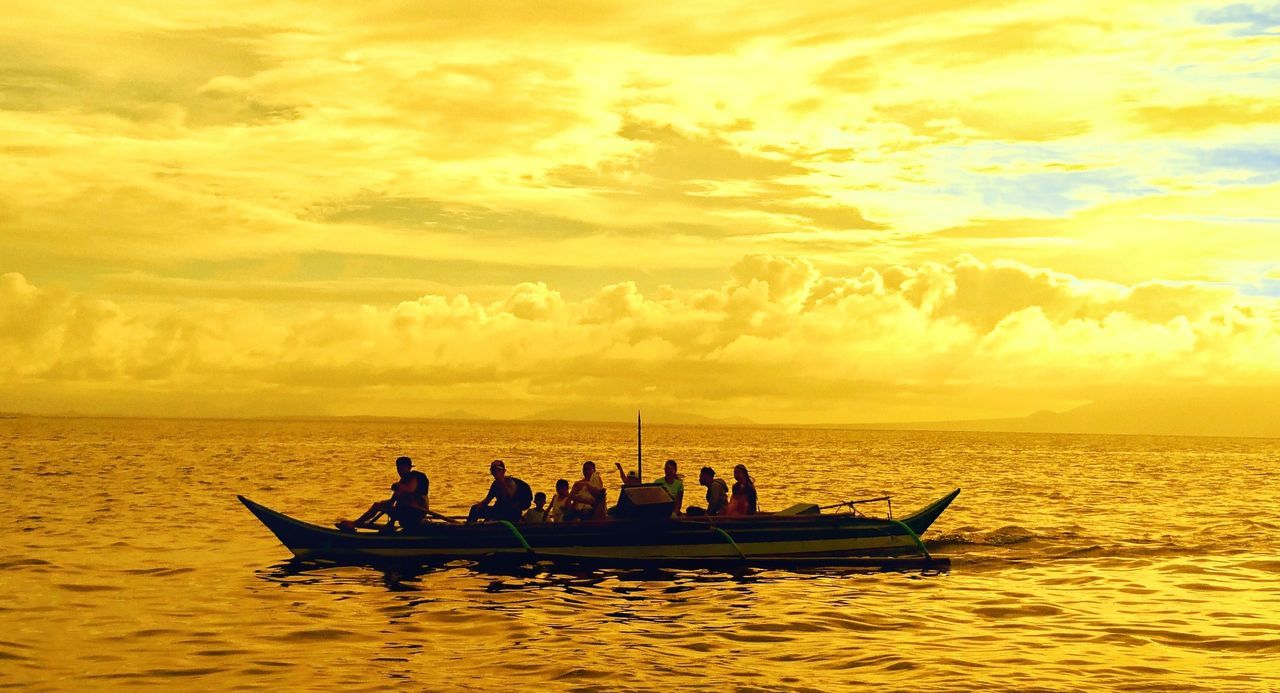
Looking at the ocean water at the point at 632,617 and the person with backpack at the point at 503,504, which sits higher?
the person with backpack at the point at 503,504

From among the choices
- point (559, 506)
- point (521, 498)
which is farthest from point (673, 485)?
point (521, 498)

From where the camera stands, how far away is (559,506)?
26.6 metres

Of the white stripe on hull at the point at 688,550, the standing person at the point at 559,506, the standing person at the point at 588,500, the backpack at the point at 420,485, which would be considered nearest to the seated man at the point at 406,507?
the backpack at the point at 420,485

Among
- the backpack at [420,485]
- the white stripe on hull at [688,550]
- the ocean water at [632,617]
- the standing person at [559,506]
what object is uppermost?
the backpack at [420,485]

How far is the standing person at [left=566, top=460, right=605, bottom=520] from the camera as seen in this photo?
26344 mm

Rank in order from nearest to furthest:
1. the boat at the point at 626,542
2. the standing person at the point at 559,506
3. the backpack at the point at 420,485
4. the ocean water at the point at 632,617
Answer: the ocean water at the point at 632,617, the boat at the point at 626,542, the backpack at the point at 420,485, the standing person at the point at 559,506

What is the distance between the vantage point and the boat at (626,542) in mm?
25641

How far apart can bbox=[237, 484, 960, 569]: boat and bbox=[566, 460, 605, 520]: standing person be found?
607 mm

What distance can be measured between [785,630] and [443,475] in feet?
170

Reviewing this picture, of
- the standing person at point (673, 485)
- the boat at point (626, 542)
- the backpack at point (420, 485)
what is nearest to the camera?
the boat at point (626, 542)

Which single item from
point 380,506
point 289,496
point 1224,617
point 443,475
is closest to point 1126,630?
point 1224,617

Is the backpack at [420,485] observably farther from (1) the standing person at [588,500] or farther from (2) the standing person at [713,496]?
(2) the standing person at [713,496]

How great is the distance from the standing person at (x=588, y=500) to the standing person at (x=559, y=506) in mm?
170

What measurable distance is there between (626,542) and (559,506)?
186 cm
